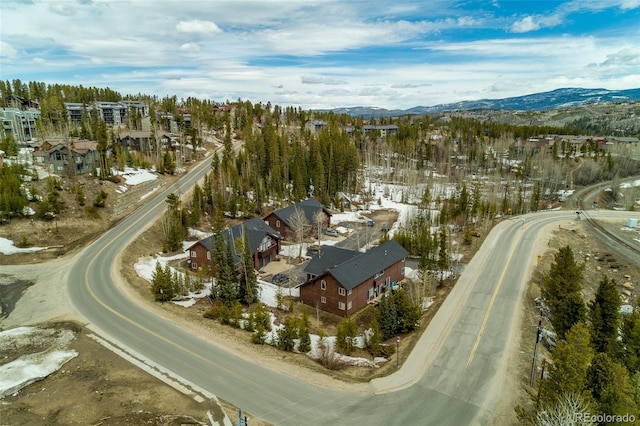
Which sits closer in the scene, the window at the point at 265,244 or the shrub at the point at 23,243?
the shrub at the point at 23,243

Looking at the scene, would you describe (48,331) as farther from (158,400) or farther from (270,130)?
(270,130)

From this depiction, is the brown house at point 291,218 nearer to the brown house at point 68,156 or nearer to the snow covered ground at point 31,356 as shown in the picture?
the brown house at point 68,156

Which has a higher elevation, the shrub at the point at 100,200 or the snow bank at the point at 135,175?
the snow bank at the point at 135,175

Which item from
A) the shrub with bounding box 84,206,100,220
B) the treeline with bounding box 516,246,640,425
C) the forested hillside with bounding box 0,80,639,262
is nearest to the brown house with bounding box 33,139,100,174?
the forested hillside with bounding box 0,80,639,262

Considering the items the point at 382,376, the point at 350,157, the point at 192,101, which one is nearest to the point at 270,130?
the point at 350,157

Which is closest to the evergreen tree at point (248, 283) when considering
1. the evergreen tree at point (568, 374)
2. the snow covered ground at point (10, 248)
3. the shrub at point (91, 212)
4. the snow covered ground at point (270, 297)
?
the snow covered ground at point (270, 297)

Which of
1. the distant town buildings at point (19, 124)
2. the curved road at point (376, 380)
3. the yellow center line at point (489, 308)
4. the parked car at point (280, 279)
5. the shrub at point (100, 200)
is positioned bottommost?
the parked car at point (280, 279)
